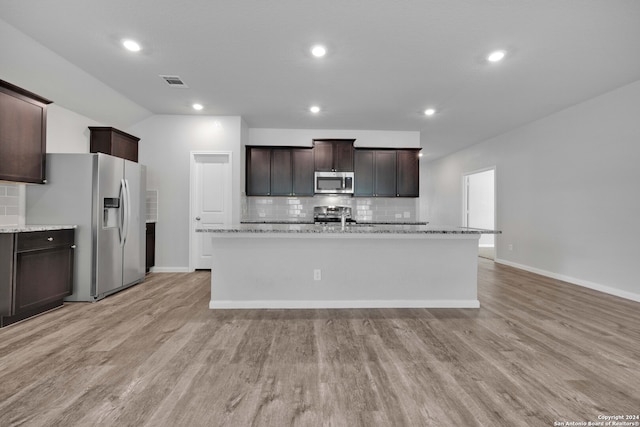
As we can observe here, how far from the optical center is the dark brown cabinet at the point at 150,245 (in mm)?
4946

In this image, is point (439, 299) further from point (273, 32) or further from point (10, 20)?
point (10, 20)

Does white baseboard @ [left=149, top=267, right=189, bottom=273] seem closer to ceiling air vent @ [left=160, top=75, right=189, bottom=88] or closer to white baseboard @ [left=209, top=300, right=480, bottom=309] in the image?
white baseboard @ [left=209, top=300, right=480, bottom=309]

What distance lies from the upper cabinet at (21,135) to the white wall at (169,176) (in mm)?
1808

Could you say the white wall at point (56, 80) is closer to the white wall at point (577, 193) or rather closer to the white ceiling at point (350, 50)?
the white ceiling at point (350, 50)

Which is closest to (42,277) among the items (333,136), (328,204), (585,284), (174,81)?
(174,81)

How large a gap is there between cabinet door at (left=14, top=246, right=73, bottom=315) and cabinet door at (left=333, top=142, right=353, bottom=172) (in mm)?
4283

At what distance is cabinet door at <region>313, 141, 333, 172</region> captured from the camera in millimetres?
5750

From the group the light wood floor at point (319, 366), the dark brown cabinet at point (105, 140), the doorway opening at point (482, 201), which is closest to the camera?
the light wood floor at point (319, 366)

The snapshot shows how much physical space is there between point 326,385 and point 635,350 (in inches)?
100

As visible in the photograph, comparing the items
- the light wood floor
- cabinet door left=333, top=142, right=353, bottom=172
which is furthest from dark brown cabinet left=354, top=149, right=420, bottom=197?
the light wood floor

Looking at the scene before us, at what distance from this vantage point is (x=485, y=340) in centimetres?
252

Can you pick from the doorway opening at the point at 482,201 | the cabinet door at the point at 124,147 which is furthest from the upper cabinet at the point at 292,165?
the doorway opening at the point at 482,201

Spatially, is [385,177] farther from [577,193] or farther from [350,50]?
[350,50]

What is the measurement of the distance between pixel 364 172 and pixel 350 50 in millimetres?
3053
